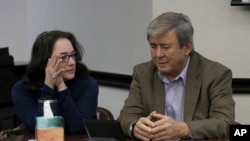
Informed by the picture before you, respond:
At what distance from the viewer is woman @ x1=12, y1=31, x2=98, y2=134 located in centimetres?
307

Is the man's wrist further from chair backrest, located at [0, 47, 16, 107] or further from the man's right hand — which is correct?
chair backrest, located at [0, 47, 16, 107]

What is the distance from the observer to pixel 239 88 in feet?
12.4

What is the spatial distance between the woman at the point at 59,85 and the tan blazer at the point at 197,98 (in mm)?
258

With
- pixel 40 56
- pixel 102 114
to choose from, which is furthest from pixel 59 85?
pixel 102 114

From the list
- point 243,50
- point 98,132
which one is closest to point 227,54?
point 243,50

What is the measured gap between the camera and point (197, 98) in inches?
116

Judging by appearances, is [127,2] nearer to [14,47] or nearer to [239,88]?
[239,88]

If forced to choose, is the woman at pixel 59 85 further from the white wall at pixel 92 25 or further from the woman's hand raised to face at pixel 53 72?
the white wall at pixel 92 25

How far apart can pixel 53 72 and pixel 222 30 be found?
49.6 inches

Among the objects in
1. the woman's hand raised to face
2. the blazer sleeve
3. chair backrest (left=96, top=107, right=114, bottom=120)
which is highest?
the woman's hand raised to face

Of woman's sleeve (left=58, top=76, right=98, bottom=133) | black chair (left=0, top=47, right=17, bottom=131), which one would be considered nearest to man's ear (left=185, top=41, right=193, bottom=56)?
woman's sleeve (left=58, top=76, right=98, bottom=133)

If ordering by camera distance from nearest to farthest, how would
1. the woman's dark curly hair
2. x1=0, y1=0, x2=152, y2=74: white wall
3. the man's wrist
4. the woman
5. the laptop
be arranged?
the laptop → the man's wrist → the woman → the woman's dark curly hair → x1=0, y1=0, x2=152, y2=74: white wall

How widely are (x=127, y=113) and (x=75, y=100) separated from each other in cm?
36

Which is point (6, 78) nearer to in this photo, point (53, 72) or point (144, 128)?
point (53, 72)
